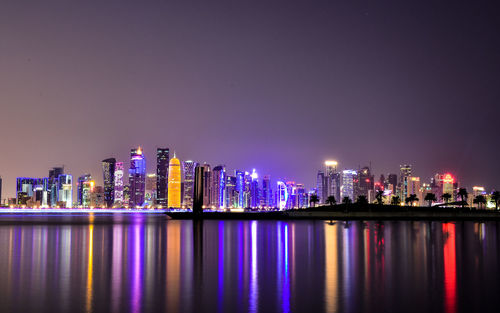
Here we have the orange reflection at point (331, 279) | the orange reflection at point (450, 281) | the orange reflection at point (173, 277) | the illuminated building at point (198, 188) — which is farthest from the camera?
the illuminated building at point (198, 188)

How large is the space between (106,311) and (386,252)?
→ 2702 cm

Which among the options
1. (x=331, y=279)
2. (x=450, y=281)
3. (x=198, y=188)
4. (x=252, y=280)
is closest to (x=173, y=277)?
(x=252, y=280)

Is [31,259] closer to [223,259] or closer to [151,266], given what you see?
[151,266]

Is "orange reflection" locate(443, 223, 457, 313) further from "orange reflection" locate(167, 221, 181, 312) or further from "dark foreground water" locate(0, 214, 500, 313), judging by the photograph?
"orange reflection" locate(167, 221, 181, 312)

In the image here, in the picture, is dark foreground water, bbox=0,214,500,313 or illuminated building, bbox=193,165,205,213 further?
illuminated building, bbox=193,165,205,213

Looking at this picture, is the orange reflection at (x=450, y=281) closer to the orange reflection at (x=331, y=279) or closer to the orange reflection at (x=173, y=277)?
the orange reflection at (x=331, y=279)

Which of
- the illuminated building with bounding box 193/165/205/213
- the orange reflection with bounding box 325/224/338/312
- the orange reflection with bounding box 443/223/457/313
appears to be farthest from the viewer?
the illuminated building with bounding box 193/165/205/213

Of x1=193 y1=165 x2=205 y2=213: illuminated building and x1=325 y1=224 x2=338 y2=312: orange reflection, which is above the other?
x1=193 y1=165 x2=205 y2=213: illuminated building

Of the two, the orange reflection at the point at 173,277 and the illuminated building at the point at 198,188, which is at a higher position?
the illuminated building at the point at 198,188

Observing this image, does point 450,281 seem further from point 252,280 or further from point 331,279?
point 252,280

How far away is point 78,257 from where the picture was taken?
37.2m

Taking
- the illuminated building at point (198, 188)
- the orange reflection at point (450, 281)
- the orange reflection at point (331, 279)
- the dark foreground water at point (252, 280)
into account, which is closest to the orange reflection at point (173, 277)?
the dark foreground water at point (252, 280)

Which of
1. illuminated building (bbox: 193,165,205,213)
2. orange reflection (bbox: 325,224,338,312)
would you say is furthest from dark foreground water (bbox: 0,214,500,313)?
illuminated building (bbox: 193,165,205,213)

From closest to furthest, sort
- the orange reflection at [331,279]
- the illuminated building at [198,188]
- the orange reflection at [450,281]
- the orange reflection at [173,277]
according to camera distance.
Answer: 1. the orange reflection at [450,281]
2. the orange reflection at [331,279]
3. the orange reflection at [173,277]
4. the illuminated building at [198,188]
